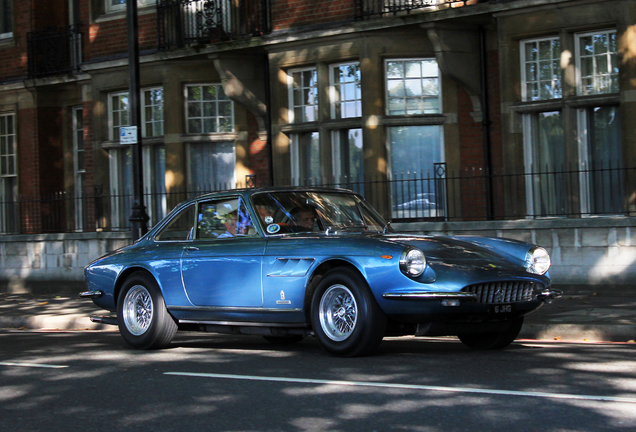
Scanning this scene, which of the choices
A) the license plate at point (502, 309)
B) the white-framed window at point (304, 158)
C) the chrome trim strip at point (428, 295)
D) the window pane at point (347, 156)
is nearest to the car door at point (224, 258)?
the chrome trim strip at point (428, 295)

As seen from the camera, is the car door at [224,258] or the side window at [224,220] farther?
the side window at [224,220]

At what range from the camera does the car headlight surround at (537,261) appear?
26.4 feet

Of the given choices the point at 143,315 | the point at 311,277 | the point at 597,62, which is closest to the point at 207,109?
the point at 597,62

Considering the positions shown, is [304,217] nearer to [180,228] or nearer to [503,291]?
[180,228]

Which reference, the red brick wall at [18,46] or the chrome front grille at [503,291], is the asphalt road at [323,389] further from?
the red brick wall at [18,46]

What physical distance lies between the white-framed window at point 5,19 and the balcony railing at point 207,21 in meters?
5.82

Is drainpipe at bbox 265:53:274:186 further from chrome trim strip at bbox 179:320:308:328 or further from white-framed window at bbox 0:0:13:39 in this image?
chrome trim strip at bbox 179:320:308:328

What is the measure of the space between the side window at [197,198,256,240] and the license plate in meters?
2.43

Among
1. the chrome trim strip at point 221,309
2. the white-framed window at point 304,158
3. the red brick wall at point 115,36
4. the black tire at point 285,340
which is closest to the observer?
the chrome trim strip at point 221,309

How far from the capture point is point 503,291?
7.52m

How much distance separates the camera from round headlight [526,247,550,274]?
804 centimetres

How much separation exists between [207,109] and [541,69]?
23.4 feet

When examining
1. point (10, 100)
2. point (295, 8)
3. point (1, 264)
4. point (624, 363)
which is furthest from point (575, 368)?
point (10, 100)

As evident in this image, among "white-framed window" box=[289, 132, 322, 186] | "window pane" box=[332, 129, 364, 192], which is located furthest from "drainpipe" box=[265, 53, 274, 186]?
"window pane" box=[332, 129, 364, 192]
